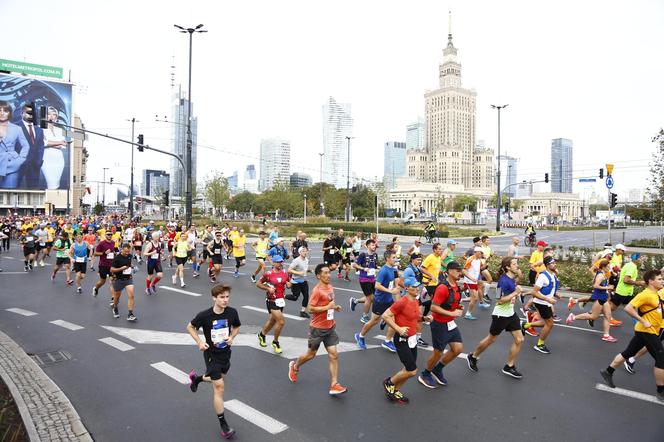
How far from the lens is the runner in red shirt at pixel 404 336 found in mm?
5770

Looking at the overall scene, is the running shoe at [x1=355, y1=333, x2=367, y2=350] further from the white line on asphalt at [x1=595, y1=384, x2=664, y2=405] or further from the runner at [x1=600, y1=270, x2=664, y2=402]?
the runner at [x1=600, y1=270, x2=664, y2=402]

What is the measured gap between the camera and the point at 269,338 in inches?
345

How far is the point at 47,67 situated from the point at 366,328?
108526mm

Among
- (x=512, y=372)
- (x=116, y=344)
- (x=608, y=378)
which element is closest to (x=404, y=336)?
(x=512, y=372)

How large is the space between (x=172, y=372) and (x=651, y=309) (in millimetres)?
6864

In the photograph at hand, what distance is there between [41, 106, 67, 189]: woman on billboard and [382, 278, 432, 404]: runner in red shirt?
97140 millimetres

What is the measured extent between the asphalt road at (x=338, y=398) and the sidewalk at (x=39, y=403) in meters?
0.16

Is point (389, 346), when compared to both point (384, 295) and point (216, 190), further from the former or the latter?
point (216, 190)

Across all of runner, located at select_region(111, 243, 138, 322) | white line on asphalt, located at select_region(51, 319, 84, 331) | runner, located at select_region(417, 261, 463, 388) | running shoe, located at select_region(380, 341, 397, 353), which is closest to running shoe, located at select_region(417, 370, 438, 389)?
runner, located at select_region(417, 261, 463, 388)

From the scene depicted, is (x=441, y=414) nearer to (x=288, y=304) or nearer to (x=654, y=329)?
(x=654, y=329)

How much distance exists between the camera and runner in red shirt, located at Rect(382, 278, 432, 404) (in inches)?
227

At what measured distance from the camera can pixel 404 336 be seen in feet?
18.9

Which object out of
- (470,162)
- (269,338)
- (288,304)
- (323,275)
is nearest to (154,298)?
(288,304)

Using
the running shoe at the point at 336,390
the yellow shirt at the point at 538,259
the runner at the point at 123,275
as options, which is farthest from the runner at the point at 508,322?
the runner at the point at 123,275
